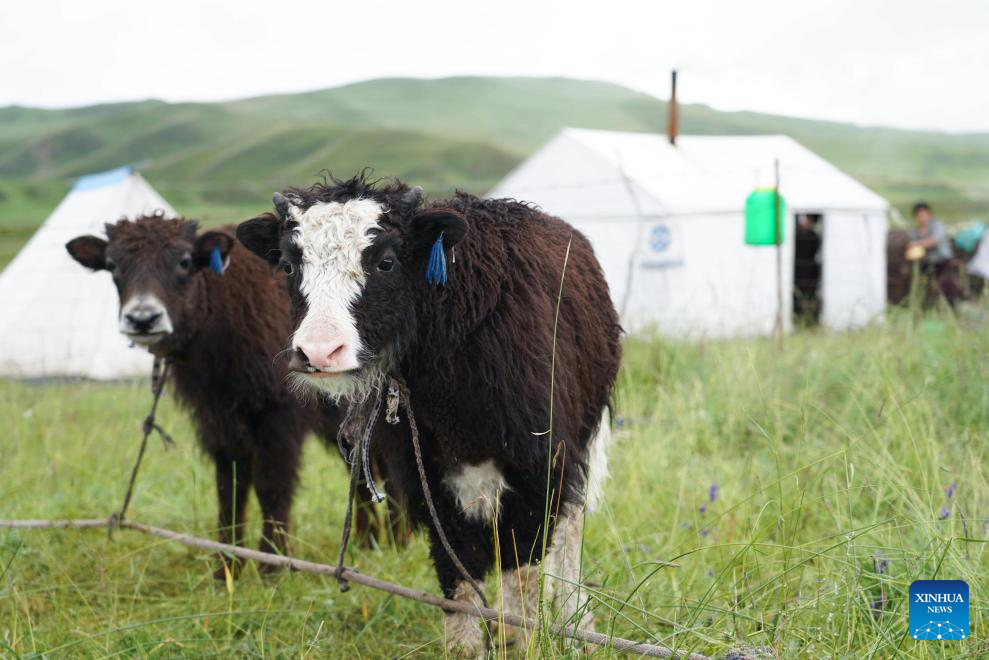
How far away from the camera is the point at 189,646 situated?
3674 millimetres

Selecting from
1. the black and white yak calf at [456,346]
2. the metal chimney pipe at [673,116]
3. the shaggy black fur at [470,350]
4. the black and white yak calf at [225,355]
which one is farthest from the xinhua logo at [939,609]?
the metal chimney pipe at [673,116]

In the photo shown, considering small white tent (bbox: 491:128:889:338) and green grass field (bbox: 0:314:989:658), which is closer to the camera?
green grass field (bbox: 0:314:989:658)

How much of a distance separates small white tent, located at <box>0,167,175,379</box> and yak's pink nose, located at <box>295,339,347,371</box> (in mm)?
10051

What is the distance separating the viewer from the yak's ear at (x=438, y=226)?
308 centimetres

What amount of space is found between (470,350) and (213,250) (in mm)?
2480

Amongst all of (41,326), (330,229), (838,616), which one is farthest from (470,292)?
(41,326)

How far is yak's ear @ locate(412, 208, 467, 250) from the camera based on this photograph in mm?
3084

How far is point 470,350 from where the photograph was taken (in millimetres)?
3250

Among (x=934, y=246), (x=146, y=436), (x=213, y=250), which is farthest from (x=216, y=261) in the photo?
→ (x=934, y=246)

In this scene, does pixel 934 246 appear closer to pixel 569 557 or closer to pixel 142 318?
pixel 569 557

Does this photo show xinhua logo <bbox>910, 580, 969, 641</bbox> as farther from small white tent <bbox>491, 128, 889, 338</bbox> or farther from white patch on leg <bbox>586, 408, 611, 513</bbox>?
small white tent <bbox>491, 128, 889, 338</bbox>

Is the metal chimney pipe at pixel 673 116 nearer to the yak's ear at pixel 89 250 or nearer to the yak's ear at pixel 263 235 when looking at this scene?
the yak's ear at pixel 89 250

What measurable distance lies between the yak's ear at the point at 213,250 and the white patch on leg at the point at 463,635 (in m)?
2.59

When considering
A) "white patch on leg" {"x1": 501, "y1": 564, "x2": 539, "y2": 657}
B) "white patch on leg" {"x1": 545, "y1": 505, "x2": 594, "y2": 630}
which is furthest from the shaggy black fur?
"white patch on leg" {"x1": 545, "y1": 505, "x2": 594, "y2": 630}
